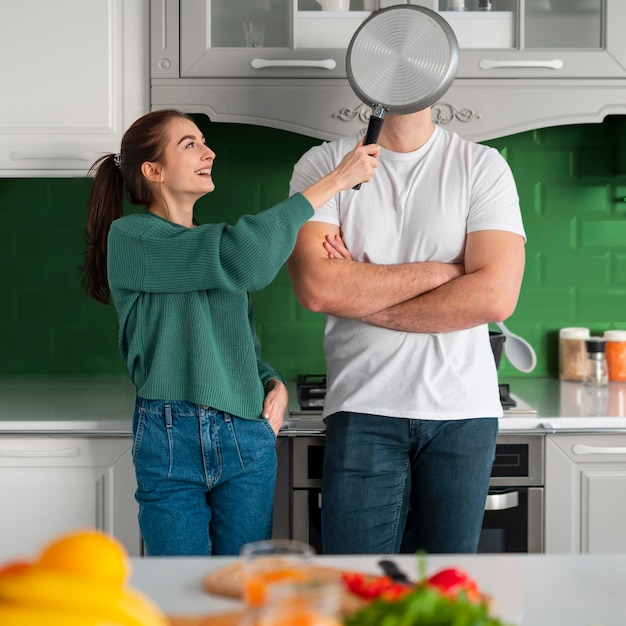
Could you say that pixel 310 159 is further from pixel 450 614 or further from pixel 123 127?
pixel 450 614

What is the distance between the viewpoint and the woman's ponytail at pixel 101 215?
196 centimetres

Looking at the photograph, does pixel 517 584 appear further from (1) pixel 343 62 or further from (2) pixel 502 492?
(1) pixel 343 62

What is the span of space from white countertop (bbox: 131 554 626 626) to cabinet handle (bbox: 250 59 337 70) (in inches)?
59.3

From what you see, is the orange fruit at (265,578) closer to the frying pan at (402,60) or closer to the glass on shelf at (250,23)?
the frying pan at (402,60)

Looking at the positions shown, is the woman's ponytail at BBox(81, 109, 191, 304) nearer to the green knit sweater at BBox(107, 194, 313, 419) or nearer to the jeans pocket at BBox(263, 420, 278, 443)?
the green knit sweater at BBox(107, 194, 313, 419)

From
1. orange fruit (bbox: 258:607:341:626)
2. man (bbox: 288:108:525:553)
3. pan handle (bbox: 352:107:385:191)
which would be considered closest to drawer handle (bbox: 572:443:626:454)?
man (bbox: 288:108:525:553)

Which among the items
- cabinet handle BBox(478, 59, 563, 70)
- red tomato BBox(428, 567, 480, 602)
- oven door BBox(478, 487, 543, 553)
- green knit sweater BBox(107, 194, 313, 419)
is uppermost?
cabinet handle BBox(478, 59, 563, 70)

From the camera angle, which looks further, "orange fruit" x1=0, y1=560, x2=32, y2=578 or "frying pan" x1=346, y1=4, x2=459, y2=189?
"frying pan" x1=346, y1=4, x2=459, y2=189

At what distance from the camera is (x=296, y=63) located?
91.2 inches

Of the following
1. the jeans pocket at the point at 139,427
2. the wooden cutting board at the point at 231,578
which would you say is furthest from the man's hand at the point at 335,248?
the wooden cutting board at the point at 231,578

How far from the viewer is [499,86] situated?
7.64 ft

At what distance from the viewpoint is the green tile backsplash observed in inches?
107

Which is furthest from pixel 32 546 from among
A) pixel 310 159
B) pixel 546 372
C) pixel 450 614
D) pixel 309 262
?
pixel 450 614

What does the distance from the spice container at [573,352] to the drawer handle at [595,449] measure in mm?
511
